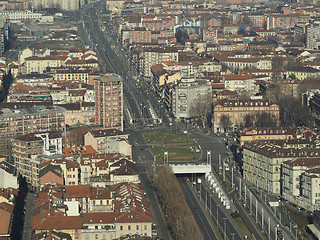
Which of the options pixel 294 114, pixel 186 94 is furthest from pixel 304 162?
pixel 186 94

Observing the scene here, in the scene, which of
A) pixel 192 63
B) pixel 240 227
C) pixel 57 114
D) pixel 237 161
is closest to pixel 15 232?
pixel 240 227

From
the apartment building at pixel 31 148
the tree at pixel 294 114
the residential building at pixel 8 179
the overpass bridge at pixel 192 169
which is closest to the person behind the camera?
the residential building at pixel 8 179

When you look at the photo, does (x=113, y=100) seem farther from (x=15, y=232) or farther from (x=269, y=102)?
(x=15, y=232)

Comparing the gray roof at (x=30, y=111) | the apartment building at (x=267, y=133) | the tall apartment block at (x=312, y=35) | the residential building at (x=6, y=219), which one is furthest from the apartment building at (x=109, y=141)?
the tall apartment block at (x=312, y=35)

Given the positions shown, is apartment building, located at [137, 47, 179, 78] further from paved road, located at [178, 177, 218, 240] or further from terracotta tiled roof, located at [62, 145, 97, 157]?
paved road, located at [178, 177, 218, 240]

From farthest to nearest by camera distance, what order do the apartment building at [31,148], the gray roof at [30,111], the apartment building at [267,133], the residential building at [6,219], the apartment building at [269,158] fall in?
1. the gray roof at [30,111]
2. the apartment building at [267,133]
3. the apartment building at [31,148]
4. the apartment building at [269,158]
5. the residential building at [6,219]

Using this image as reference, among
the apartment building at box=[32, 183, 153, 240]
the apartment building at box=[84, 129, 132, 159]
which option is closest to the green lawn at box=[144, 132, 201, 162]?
the apartment building at box=[84, 129, 132, 159]

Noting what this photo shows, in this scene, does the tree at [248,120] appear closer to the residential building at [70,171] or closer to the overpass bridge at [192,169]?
the overpass bridge at [192,169]
